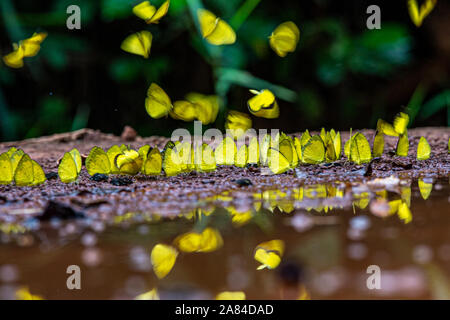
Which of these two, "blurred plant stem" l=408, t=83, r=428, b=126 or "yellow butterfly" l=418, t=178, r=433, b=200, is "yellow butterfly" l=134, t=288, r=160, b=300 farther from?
"blurred plant stem" l=408, t=83, r=428, b=126

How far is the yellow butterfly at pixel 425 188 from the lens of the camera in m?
0.98

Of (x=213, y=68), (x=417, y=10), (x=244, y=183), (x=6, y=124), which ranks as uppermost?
(x=417, y=10)

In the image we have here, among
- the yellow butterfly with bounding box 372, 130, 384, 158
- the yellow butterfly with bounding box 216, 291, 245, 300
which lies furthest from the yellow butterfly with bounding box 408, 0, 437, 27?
the yellow butterfly with bounding box 216, 291, 245, 300

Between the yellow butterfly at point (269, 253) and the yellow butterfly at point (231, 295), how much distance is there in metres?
0.08

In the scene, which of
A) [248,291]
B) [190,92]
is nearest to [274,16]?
[190,92]

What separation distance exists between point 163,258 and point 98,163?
79cm

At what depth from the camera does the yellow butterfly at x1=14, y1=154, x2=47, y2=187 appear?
4.02 feet

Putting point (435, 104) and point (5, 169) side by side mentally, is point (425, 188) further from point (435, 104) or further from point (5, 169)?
point (435, 104)

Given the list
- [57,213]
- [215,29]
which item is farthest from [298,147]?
[57,213]

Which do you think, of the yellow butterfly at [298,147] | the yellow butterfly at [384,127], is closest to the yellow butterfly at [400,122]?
the yellow butterfly at [384,127]

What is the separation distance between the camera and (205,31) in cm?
146

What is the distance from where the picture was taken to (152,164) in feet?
4.37

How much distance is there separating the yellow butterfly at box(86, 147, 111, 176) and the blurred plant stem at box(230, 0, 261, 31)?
73.3 inches
